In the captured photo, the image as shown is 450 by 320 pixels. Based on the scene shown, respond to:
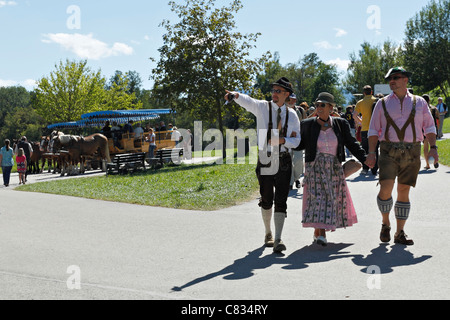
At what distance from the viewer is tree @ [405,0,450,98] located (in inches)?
2296

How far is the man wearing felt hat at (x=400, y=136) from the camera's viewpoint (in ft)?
22.1

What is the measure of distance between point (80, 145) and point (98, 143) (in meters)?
0.83

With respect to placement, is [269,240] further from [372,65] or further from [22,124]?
[22,124]

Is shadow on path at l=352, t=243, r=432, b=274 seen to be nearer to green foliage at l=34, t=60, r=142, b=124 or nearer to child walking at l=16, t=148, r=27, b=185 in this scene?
child walking at l=16, t=148, r=27, b=185

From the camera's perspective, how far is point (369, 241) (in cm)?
715

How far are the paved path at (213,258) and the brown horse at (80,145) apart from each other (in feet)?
44.4

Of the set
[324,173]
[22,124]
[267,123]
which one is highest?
[22,124]

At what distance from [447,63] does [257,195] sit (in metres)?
52.1

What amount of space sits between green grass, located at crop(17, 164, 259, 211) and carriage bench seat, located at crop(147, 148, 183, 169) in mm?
4483

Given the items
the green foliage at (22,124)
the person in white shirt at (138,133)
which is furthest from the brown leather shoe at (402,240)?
the green foliage at (22,124)

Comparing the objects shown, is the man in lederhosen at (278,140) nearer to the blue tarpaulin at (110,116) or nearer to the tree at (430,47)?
the blue tarpaulin at (110,116)

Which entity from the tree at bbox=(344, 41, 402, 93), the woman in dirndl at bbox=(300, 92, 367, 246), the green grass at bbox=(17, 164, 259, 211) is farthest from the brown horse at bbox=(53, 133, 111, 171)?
the tree at bbox=(344, 41, 402, 93)

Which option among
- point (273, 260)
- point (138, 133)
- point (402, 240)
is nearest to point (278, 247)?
point (273, 260)

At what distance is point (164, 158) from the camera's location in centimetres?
2469
